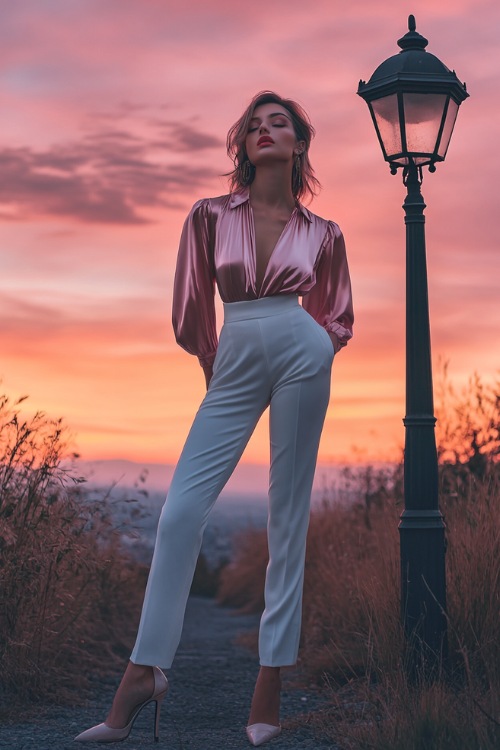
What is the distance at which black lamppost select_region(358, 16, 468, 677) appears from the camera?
16.3ft

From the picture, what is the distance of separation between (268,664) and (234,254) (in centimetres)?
174

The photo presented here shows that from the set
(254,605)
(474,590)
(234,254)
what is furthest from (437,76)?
(254,605)

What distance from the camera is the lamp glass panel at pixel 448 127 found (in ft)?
17.8

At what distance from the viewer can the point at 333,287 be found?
4.80 meters

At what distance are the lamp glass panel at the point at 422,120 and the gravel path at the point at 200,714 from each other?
295 cm

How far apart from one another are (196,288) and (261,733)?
1.93 metres

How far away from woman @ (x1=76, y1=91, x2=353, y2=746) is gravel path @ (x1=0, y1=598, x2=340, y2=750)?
0.78ft

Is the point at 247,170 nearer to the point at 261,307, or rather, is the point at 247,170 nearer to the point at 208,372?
the point at 261,307

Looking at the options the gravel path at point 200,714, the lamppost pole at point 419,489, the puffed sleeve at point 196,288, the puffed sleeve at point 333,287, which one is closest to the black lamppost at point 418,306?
the lamppost pole at point 419,489

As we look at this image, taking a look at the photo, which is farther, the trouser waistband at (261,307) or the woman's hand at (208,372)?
the woman's hand at (208,372)

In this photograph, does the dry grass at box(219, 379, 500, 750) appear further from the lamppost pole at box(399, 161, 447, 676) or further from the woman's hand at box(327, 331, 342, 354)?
the woman's hand at box(327, 331, 342, 354)

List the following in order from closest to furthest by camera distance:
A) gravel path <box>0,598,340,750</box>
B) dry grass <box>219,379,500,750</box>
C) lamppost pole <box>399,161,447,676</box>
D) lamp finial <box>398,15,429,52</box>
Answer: dry grass <box>219,379,500,750</box> → gravel path <box>0,598,340,750</box> → lamppost pole <box>399,161,447,676</box> → lamp finial <box>398,15,429,52</box>

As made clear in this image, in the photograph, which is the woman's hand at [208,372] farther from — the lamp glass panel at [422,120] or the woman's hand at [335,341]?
the lamp glass panel at [422,120]

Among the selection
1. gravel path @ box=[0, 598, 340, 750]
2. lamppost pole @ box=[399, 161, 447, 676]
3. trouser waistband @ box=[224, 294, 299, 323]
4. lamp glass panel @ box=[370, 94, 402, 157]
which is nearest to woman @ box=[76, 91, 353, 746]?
trouser waistband @ box=[224, 294, 299, 323]
